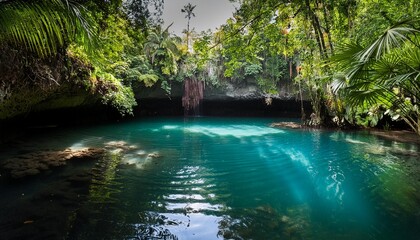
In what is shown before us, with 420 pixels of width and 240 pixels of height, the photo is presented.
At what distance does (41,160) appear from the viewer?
19.0ft

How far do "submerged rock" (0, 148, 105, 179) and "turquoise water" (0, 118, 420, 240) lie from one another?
33 centimetres

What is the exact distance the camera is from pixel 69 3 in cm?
361

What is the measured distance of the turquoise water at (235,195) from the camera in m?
3.07

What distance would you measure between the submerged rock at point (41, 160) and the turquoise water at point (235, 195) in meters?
0.33

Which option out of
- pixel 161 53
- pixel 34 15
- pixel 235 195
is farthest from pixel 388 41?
pixel 161 53

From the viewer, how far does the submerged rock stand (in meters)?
4.96

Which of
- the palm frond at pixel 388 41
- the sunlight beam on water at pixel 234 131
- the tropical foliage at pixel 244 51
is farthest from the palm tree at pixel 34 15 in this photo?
the sunlight beam on water at pixel 234 131

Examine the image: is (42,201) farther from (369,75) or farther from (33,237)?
(369,75)

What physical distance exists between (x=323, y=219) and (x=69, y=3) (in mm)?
4196

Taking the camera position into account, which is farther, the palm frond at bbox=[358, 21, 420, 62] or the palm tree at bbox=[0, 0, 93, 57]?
the palm frond at bbox=[358, 21, 420, 62]

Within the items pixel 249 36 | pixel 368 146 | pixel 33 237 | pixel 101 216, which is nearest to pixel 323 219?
pixel 101 216

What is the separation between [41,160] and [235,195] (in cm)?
421

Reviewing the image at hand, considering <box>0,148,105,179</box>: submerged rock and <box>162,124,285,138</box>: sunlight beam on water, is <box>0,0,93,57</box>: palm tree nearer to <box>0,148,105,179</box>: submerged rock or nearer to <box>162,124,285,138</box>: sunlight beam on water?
<box>0,148,105,179</box>: submerged rock

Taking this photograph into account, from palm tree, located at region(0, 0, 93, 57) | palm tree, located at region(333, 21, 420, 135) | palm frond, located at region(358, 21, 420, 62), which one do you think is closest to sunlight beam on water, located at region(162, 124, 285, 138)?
palm tree, located at region(333, 21, 420, 135)
